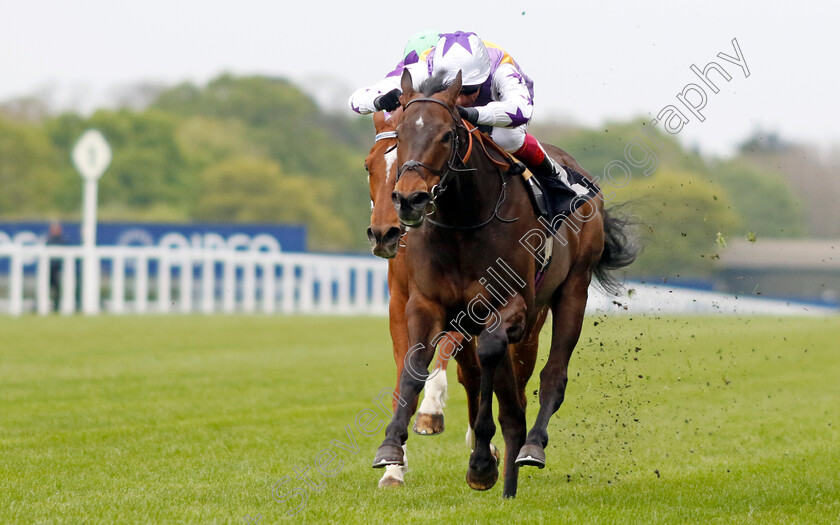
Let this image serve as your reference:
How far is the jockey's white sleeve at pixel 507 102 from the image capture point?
539 cm

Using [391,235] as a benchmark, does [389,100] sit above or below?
above

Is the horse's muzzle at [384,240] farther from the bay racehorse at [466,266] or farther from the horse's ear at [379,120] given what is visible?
the horse's ear at [379,120]

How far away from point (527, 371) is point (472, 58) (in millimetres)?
2157

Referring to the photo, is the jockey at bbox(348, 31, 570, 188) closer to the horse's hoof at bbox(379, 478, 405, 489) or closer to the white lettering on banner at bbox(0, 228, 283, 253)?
the horse's hoof at bbox(379, 478, 405, 489)

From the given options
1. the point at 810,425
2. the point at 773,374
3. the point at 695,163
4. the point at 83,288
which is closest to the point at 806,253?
the point at 695,163

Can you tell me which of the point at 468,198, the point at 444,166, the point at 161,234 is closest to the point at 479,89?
the point at 468,198

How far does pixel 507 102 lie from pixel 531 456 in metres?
1.60

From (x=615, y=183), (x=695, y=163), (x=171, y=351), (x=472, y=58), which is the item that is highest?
(x=695, y=163)

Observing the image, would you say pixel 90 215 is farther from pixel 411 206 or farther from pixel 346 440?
pixel 411 206

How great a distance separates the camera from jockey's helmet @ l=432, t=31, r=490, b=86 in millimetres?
5398

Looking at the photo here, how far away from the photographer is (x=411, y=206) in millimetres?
4672

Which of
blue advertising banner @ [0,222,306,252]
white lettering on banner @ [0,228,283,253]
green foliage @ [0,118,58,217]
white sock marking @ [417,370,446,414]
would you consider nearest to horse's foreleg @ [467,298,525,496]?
white sock marking @ [417,370,446,414]

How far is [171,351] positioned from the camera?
14133 millimetres

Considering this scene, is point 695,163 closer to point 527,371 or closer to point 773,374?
point 773,374
